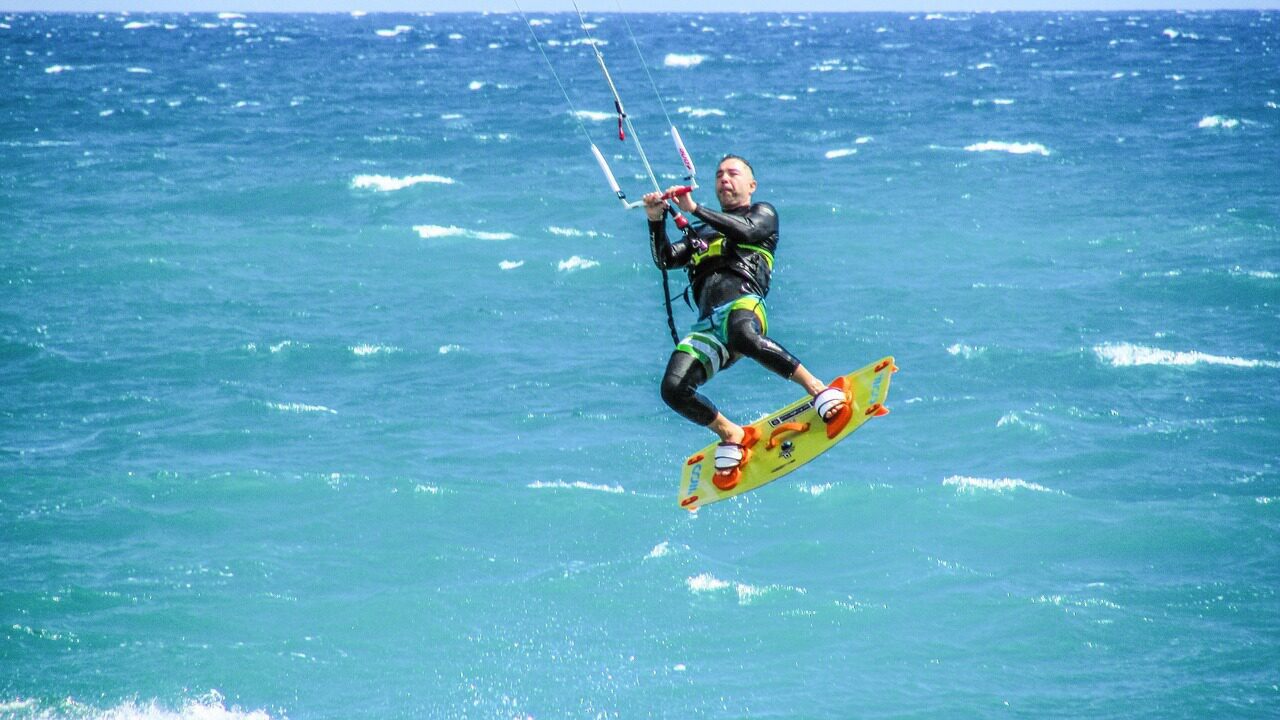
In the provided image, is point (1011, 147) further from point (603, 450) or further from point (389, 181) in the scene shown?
point (603, 450)

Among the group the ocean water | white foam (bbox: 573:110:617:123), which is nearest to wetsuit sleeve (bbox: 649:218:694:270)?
the ocean water

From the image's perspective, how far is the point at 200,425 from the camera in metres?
28.4

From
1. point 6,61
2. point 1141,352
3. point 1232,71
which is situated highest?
point 1141,352

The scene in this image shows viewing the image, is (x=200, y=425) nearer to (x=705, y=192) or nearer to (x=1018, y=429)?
(x=1018, y=429)

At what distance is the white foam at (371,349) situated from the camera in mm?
32062

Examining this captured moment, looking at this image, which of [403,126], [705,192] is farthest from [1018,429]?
[403,126]

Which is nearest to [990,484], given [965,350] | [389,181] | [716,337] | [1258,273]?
[965,350]

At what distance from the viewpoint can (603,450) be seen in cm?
2672

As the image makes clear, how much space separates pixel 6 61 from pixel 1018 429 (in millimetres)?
98928

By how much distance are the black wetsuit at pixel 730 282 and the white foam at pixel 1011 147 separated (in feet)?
152

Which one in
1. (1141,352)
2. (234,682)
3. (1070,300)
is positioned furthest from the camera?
(1070,300)

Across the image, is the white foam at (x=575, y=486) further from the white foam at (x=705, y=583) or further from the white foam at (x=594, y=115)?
the white foam at (x=594, y=115)

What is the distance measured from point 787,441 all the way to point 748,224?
2.39 meters

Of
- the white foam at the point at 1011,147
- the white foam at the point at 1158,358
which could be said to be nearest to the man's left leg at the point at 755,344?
the white foam at the point at 1158,358
